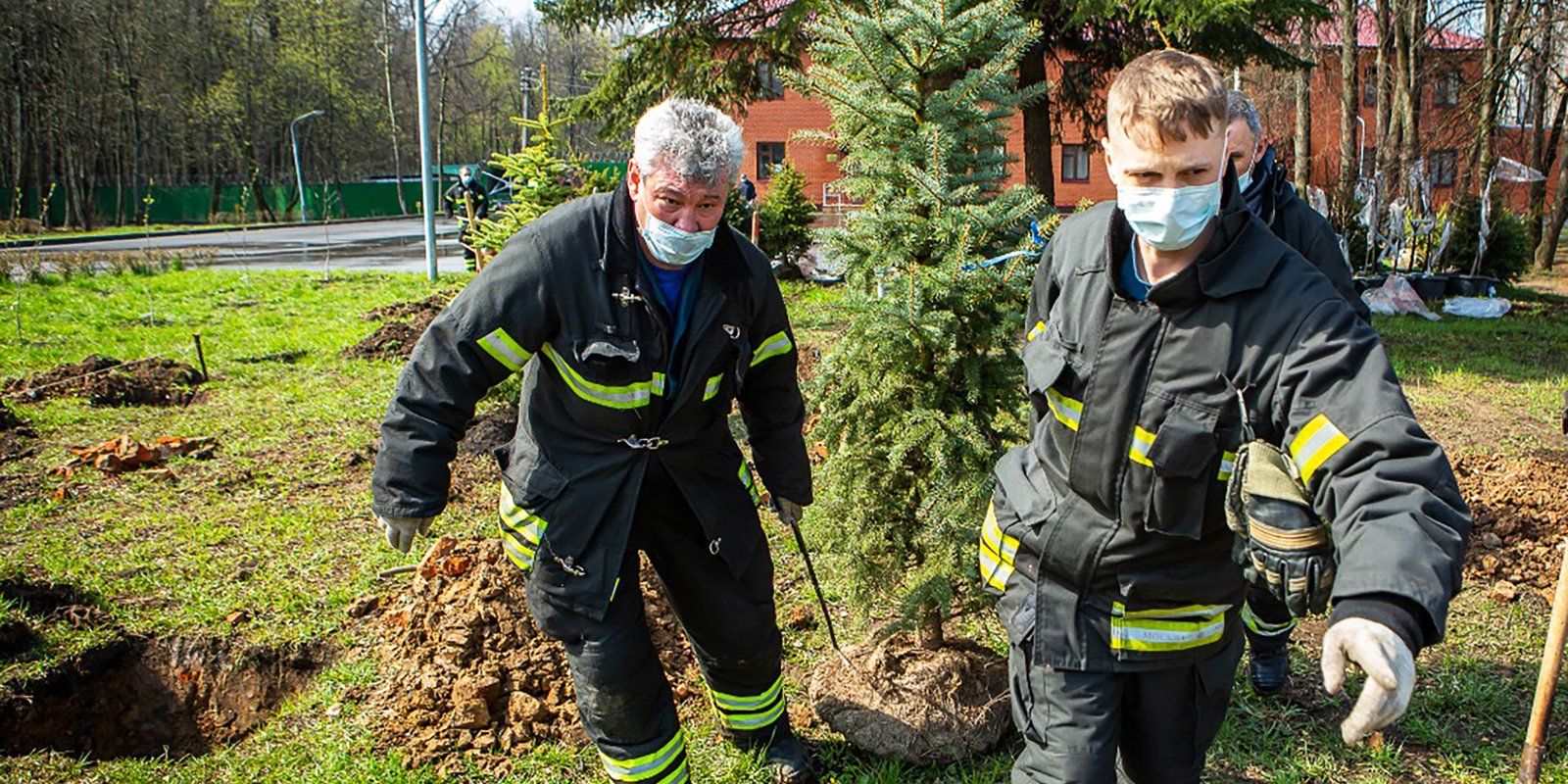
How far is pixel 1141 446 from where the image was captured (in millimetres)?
2199

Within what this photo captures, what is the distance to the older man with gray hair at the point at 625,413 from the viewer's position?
9.24 feet

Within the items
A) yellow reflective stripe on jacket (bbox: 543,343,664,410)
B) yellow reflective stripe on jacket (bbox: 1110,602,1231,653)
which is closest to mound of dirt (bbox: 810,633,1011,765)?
yellow reflective stripe on jacket (bbox: 1110,602,1231,653)

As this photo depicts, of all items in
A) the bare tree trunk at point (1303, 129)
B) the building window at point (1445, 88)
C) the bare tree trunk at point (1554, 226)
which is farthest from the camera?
the bare tree trunk at point (1303, 129)

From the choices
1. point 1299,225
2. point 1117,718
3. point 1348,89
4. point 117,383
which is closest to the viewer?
point 1117,718

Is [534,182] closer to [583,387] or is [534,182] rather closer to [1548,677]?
[583,387]

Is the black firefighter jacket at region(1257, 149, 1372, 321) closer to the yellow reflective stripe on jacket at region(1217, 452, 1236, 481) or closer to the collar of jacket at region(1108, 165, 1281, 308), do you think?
the collar of jacket at region(1108, 165, 1281, 308)

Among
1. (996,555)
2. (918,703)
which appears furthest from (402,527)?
(918,703)

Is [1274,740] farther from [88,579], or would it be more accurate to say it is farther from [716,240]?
[88,579]

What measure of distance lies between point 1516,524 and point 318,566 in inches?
231

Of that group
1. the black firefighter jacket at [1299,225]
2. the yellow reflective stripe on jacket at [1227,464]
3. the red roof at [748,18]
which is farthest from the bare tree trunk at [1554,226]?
the yellow reflective stripe on jacket at [1227,464]

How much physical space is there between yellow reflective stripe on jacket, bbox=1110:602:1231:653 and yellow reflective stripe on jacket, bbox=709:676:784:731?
1.36 meters

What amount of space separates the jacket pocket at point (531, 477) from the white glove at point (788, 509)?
0.80 meters

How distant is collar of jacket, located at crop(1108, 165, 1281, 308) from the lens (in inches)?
83.1

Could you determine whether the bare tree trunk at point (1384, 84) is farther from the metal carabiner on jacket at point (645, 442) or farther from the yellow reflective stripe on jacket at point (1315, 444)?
the yellow reflective stripe on jacket at point (1315, 444)
